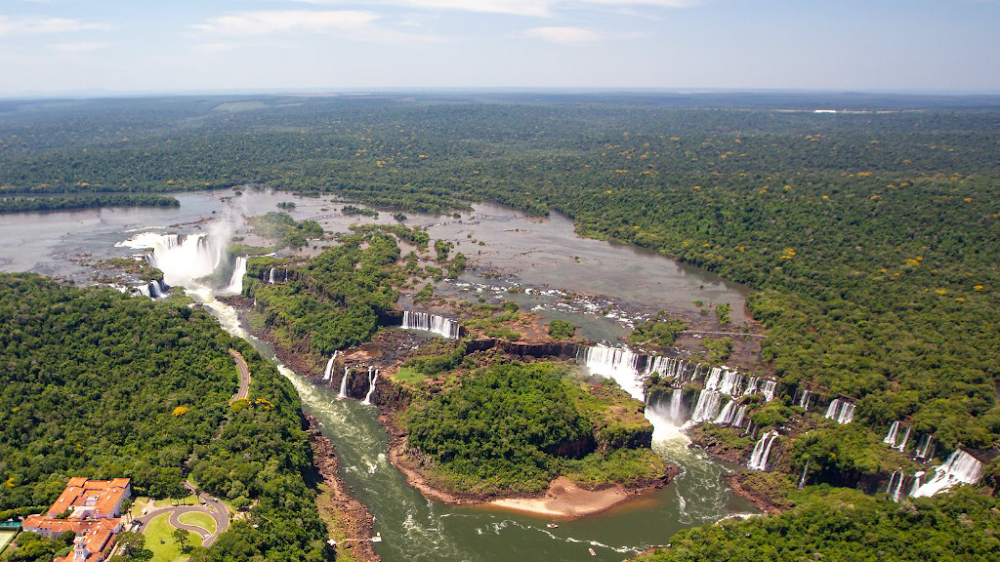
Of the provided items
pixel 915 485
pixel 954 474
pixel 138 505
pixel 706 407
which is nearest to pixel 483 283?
pixel 706 407

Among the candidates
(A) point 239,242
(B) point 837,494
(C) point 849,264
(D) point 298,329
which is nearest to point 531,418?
(B) point 837,494

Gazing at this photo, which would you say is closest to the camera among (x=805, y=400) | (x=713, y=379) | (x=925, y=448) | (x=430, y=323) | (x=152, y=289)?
(x=925, y=448)

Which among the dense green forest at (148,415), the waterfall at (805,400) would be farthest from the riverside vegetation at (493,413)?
the waterfall at (805,400)

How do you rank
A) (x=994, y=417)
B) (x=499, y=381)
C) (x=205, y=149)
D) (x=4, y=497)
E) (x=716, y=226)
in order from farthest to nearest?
1. (x=205, y=149)
2. (x=716, y=226)
3. (x=499, y=381)
4. (x=994, y=417)
5. (x=4, y=497)

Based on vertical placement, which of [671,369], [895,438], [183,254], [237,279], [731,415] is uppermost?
[183,254]

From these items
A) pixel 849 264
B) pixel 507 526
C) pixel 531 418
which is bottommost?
pixel 507 526

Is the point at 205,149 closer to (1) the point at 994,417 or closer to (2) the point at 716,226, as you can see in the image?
(2) the point at 716,226

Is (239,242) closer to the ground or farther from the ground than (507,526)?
farther from the ground

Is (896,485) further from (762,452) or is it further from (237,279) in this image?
(237,279)
